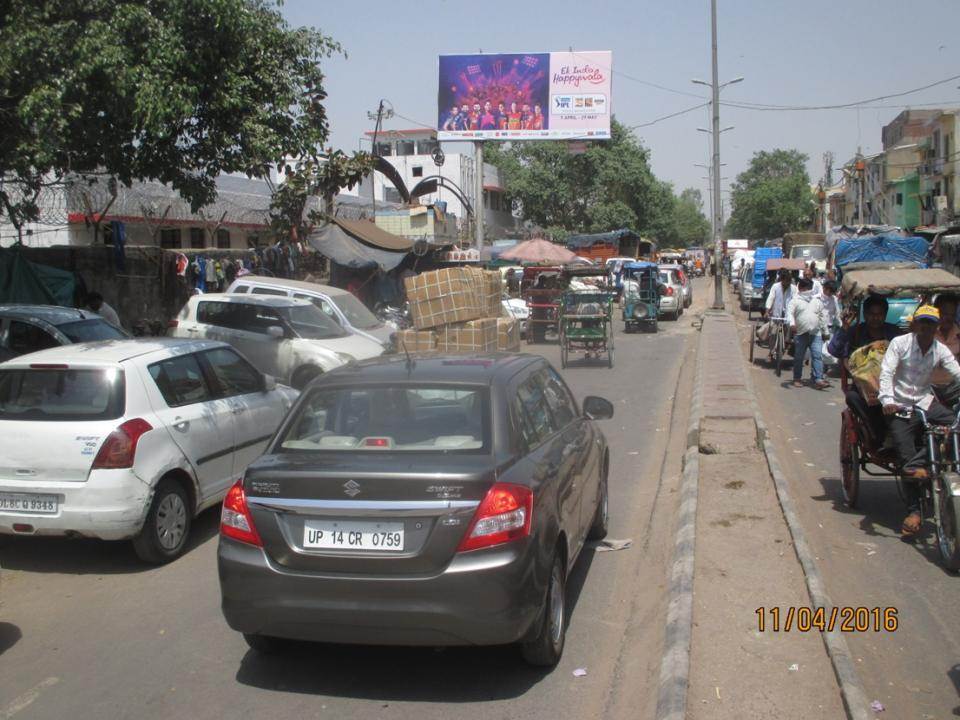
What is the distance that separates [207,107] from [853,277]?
7.42 m

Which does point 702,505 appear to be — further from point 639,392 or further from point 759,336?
point 759,336

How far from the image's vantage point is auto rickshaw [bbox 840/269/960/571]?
603 centimetres

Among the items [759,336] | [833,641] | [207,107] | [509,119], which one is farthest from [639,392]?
[509,119]

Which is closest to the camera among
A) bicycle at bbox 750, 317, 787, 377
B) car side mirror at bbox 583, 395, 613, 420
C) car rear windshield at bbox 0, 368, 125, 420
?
car rear windshield at bbox 0, 368, 125, 420

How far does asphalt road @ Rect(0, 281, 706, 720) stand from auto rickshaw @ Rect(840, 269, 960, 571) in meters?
1.75

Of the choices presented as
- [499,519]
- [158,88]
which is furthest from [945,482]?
→ [158,88]

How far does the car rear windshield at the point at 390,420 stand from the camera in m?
4.70

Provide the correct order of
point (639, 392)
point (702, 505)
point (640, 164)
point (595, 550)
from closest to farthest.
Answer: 1. point (595, 550)
2. point (702, 505)
3. point (639, 392)
4. point (640, 164)

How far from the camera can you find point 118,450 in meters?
6.23

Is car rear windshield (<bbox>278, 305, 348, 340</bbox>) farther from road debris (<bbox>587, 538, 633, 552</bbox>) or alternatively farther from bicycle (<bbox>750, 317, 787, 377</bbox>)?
bicycle (<bbox>750, 317, 787, 377</bbox>)

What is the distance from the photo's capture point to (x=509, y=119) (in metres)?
34.4

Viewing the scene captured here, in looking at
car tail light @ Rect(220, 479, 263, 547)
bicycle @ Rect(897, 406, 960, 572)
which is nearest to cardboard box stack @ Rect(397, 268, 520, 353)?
bicycle @ Rect(897, 406, 960, 572)

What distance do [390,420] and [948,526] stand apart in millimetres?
3830
